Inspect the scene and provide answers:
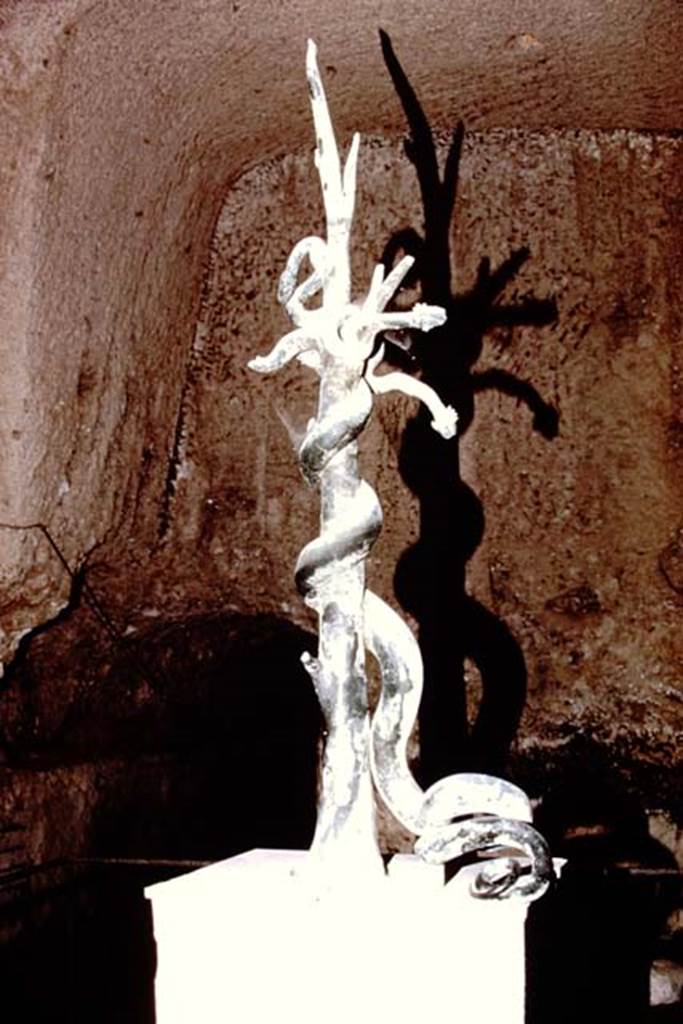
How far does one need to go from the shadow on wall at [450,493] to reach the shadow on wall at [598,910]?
247mm

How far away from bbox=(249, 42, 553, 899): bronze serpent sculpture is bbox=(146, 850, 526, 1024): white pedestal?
0.21 ft

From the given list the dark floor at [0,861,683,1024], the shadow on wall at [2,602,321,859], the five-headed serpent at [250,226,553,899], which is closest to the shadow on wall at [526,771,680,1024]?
the dark floor at [0,861,683,1024]

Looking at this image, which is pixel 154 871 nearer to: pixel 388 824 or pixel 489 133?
pixel 388 824

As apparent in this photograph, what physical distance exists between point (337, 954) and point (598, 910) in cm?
199

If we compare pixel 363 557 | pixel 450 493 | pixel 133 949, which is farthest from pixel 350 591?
pixel 133 949

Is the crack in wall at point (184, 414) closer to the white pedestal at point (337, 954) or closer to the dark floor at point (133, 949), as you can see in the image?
the dark floor at point (133, 949)

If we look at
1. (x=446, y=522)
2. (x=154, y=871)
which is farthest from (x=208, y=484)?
(x=154, y=871)

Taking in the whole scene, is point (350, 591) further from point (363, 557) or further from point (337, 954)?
point (337, 954)

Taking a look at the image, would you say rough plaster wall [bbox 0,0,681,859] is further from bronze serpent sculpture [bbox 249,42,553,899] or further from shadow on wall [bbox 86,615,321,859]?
bronze serpent sculpture [bbox 249,42,553,899]

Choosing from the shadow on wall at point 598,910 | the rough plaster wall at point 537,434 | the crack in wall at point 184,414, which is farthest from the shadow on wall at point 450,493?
the crack in wall at point 184,414

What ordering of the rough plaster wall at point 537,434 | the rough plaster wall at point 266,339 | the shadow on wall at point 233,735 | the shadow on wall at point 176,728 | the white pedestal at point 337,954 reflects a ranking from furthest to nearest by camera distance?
the shadow on wall at point 233,735, the shadow on wall at point 176,728, the rough plaster wall at point 537,434, the rough plaster wall at point 266,339, the white pedestal at point 337,954

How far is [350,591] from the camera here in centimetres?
136

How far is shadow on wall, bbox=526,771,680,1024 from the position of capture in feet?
9.08

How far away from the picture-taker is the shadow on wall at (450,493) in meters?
2.64
